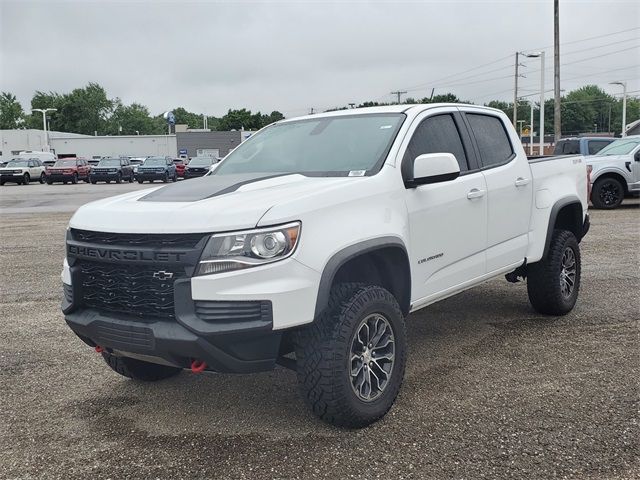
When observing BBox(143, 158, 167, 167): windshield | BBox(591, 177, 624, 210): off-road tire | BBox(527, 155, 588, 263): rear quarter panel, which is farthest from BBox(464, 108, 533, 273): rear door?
BBox(143, 158, 167, 167): windshield

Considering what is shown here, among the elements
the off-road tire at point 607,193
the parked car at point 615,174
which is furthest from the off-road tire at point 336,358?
the off-road tire at point 607,193

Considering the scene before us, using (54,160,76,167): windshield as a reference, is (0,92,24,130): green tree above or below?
above

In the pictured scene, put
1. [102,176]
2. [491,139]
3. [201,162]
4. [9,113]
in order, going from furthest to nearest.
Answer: [9,113], [102,176], [201,162], [491,139]

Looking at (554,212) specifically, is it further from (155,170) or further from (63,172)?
(63,172)

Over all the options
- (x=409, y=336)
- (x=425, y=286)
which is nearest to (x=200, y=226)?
(x=425, y=286)

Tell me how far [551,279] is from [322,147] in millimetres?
2564

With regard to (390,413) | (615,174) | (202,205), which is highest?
(202,205)

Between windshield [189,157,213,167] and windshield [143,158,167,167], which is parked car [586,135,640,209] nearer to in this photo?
windshield [189,157,213,167]

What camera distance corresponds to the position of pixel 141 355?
135 inches

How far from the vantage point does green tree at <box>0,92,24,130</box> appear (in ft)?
399

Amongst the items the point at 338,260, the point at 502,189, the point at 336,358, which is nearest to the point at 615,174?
the point at 502,189

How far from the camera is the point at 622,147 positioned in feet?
51.8

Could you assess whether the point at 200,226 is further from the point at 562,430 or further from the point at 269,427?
the point at 562,430

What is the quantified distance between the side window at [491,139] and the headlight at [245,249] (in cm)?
243
